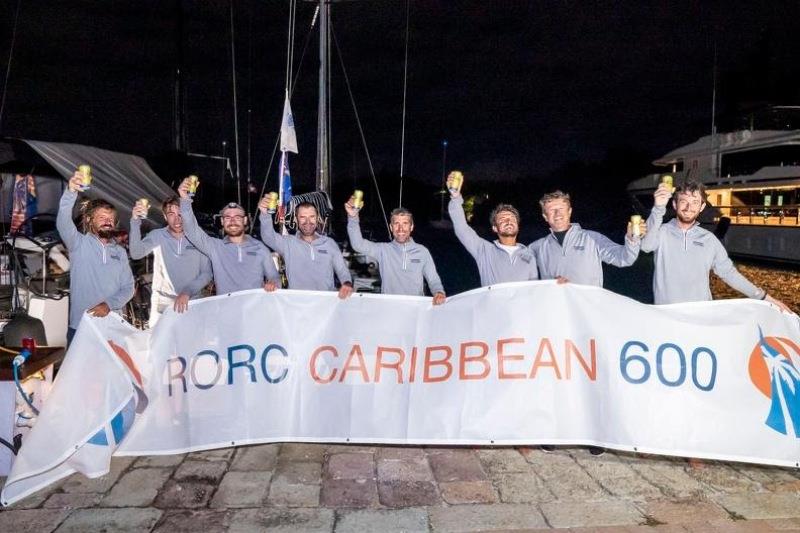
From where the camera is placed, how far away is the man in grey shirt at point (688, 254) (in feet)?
16.5

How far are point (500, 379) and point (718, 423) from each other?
1.54 metres

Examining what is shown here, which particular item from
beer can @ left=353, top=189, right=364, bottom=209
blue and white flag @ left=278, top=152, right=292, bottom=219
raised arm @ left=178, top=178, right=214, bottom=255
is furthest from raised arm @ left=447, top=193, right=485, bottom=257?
blue and white flag @ left=278, top=152, right=292, bottom=219

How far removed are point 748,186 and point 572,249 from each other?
91.6 feet

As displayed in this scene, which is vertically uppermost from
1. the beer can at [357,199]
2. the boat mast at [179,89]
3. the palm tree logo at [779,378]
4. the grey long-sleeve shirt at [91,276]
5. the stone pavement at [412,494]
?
the boat mast at [179,89]

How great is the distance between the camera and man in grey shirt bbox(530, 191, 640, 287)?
525 centimetres

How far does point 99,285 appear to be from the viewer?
517 centimetres

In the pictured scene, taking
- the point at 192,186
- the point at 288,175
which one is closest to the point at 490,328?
the point at 192,186

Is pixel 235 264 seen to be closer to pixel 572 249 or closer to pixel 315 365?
pixel 315 365

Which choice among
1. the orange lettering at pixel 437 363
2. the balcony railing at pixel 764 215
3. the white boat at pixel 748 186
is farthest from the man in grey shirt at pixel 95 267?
the balcony railing at pixel 764 215

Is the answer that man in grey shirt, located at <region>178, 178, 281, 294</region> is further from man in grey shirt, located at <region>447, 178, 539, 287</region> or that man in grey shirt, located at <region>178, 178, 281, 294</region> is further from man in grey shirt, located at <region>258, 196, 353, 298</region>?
man in grey shirt, located at <region>447, 178, 539, 287</region>

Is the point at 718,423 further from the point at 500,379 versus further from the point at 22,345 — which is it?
the point at 22,345

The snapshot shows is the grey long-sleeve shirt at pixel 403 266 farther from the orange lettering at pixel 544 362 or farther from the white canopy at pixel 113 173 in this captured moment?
the white canopy at pixel 113 173

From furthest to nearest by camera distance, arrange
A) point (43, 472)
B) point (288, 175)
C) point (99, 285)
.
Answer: point (288, 175) → point (99, 285) → point (43, 472)

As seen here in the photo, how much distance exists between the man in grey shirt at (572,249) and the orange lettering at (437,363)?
124 centimetres
